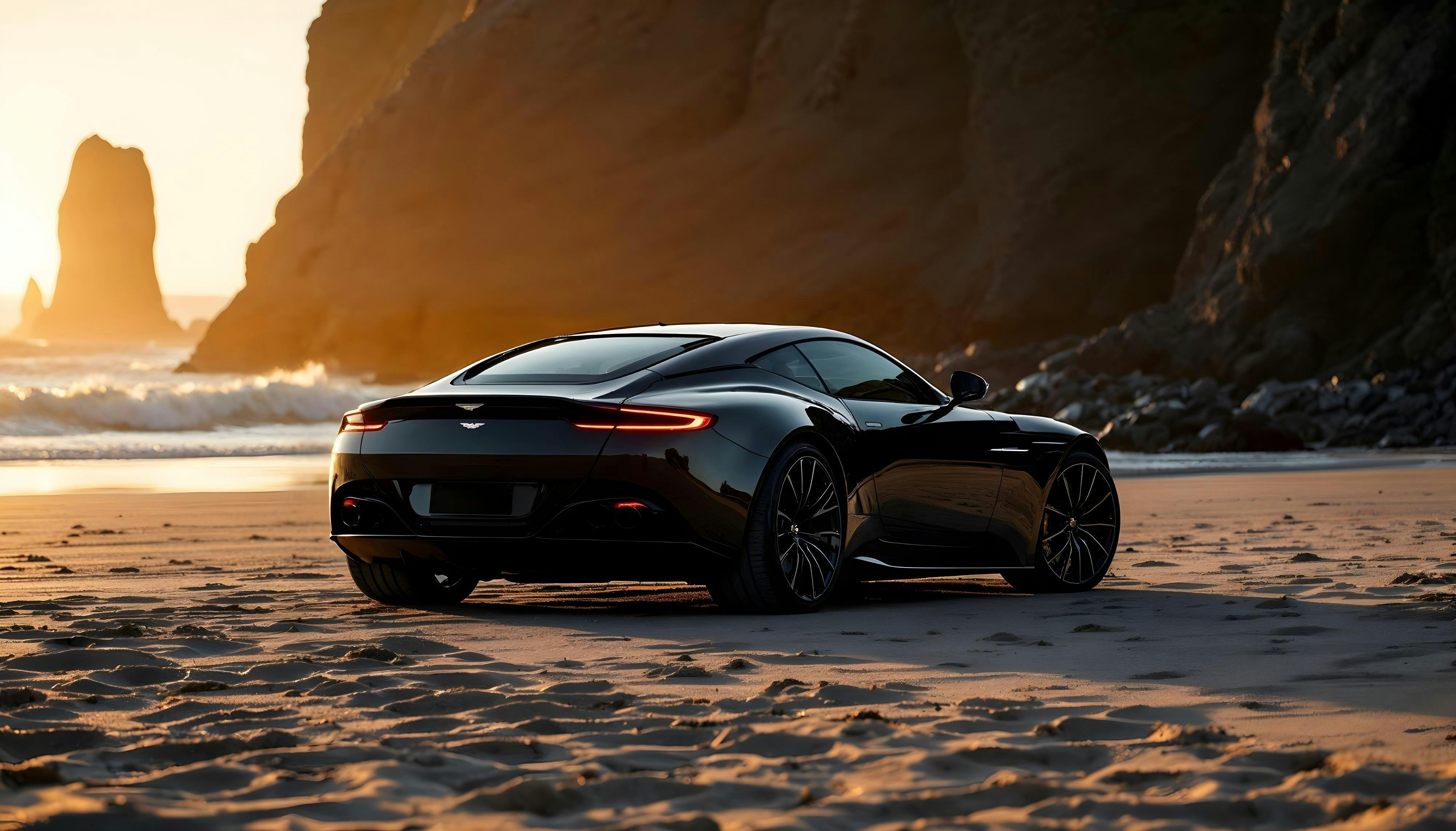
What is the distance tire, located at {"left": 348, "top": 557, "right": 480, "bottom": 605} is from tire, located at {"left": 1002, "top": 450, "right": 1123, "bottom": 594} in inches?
95.9

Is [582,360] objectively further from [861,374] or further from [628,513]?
[861,374]

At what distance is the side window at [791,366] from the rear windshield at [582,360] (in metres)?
0.28

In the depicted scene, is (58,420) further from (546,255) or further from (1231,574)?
(546,255)

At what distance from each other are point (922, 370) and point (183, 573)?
35575 millimetres

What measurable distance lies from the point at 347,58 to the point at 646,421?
10156cm

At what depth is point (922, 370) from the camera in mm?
42312

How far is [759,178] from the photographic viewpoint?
5456 centimetres

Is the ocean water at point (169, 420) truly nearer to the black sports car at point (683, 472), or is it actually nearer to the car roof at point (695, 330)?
the car roof at point (695, 330)

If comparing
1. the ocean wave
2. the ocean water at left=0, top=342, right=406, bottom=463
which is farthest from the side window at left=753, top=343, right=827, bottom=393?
the ocean wave

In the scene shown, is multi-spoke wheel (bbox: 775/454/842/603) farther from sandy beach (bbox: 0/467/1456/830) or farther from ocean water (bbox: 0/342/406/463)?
ocean water (bbox: 0/342/406/463)

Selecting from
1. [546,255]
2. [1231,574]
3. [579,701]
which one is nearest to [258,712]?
[579,701]

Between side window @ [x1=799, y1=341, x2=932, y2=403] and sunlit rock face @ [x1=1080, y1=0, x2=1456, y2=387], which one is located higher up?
sunlit rock face @ [x1=1080, y1=0, x2=1456, y2=387]

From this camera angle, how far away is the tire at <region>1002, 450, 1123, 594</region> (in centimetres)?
718

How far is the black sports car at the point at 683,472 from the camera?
18.6 feet
